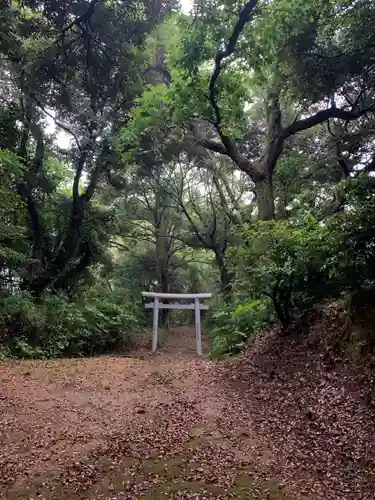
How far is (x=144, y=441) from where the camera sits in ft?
14.0

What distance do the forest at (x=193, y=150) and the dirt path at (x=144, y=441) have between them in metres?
1.70

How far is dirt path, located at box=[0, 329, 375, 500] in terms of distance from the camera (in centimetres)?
339

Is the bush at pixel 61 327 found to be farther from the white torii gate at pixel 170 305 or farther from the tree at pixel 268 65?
the tree at pixel 268 65

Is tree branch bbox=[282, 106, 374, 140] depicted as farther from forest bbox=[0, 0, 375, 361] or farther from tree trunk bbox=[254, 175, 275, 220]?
tree trunk bbox=[254, 175, 275, 220]

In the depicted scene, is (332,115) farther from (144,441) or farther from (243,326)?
(144,441)

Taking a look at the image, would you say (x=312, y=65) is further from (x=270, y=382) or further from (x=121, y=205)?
(x=121, y=205)

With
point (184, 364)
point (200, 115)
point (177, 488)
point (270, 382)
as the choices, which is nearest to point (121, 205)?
point (200, 115)

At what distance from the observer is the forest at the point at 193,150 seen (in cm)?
644

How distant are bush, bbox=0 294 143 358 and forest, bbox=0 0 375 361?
1.8 inches

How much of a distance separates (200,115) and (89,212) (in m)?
5.99

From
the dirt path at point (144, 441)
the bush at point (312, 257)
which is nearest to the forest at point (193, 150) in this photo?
the bush at point (312, 257)

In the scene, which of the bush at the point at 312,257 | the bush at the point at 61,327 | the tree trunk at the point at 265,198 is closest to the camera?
the bush at the point at 312,257

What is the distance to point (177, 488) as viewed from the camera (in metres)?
3.40

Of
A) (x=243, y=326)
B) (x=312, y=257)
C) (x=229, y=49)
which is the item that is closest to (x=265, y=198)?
(x=243, y=326)
